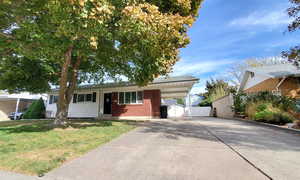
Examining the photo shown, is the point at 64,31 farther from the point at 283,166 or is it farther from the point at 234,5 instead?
the point at 234,5

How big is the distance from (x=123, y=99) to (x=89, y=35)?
9012 mm

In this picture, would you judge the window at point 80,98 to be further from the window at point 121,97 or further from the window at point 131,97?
the window at point 131,97

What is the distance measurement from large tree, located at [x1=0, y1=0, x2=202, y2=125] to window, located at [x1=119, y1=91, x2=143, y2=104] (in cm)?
424

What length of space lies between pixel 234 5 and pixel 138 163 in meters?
10.9

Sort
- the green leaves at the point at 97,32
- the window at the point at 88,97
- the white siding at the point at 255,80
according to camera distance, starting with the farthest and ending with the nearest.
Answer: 1. the window at the point at 88,97
2. the white siding at the point at 255,80
3. the green leaves at the point at 97,32

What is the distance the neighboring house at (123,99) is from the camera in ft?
38.4

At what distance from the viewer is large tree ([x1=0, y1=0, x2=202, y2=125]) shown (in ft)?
12.7

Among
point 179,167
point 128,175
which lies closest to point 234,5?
point 179,167

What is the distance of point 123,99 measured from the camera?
12828mm

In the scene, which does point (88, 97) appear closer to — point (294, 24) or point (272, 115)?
point (272, 115)

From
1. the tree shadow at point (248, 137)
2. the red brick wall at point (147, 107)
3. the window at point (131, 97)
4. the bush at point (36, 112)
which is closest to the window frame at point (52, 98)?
the bush at point (36, 112)

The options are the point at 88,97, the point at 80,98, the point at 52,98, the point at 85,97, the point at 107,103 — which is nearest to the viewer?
the point at 107,103

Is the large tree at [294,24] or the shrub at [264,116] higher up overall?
the large tree at [294,24]

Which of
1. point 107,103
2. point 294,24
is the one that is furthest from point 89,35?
point 107,103
